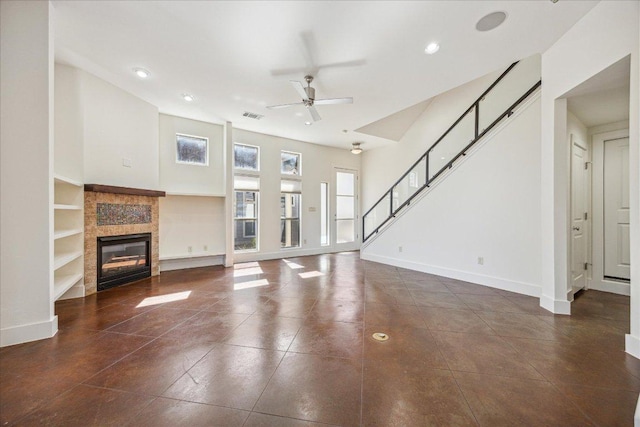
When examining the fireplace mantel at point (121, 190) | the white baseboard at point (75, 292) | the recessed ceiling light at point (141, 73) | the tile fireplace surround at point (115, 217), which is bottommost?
the white baseboard at point (75, 292)

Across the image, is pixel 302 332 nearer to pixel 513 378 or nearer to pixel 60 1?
pixel 513 378

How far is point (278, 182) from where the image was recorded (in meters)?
6.94

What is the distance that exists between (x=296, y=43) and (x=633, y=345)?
14.7 ft

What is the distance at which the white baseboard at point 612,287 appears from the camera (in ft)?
12.1

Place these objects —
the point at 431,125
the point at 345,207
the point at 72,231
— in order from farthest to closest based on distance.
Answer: the point at 345,207 < the point at 431,125 < the point at 72,231

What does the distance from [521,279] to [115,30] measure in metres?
6.28

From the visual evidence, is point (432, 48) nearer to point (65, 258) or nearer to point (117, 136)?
point (117, 136)

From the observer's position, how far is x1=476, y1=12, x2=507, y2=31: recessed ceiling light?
8.27ft

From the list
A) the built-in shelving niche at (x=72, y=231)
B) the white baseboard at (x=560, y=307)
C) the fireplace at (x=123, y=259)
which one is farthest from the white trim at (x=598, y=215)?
the built-in shelving niche at (x=72, y=231)

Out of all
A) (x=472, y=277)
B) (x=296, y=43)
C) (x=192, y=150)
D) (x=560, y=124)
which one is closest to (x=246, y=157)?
(x=192, y=150)

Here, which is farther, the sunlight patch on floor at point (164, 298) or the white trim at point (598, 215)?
the white trim at point (598, 215)

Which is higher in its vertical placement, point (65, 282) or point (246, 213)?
point (246, 213)

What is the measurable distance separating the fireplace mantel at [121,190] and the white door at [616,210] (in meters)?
7.69

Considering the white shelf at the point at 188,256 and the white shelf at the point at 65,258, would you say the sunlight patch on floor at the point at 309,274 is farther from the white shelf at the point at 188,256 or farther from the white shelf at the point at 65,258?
the white shelf at the point at 65,258
